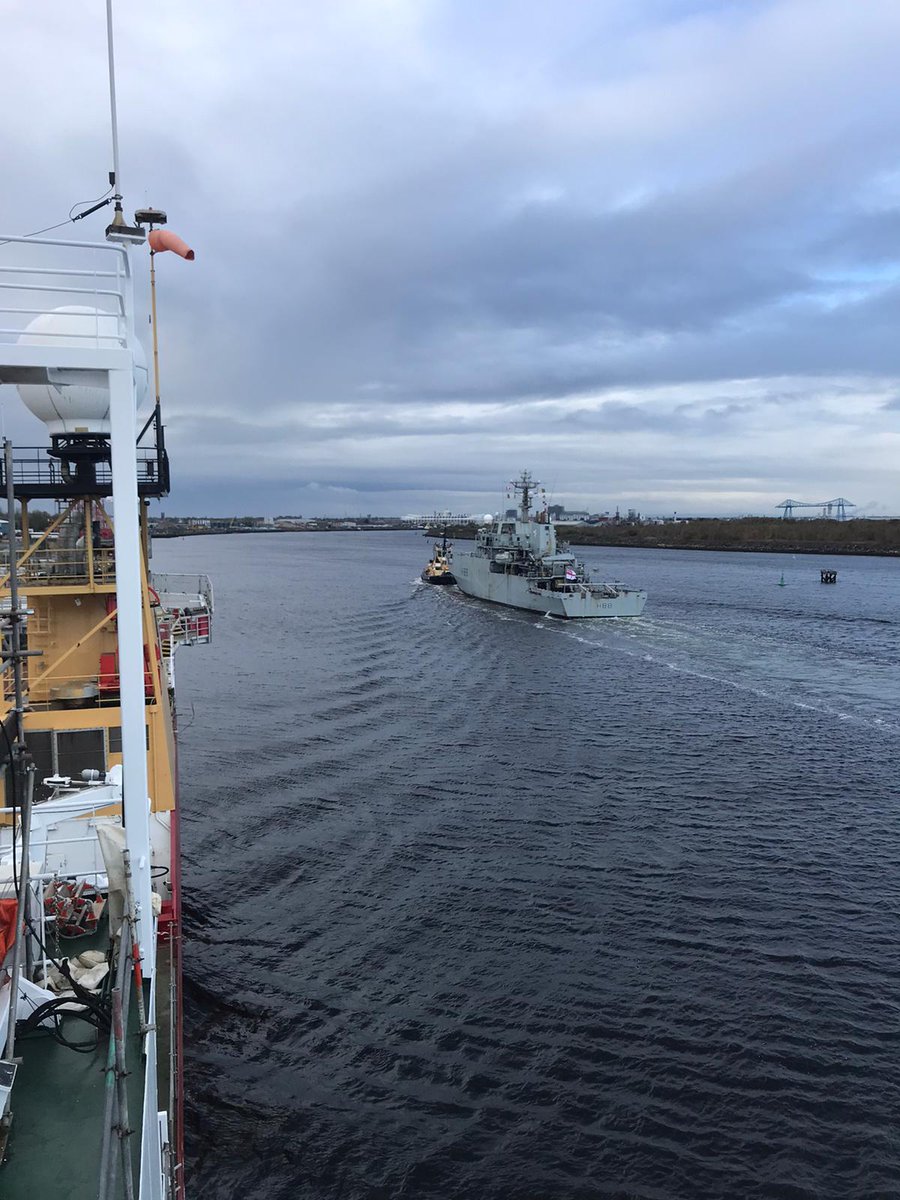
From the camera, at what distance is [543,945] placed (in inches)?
624

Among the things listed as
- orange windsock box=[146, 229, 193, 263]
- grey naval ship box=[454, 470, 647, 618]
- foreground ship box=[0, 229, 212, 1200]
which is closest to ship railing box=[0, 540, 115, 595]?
foreground ship box=[0, 229, 212, 1200]

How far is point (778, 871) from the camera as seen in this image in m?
18.6

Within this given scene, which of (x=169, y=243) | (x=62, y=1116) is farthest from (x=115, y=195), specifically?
(x=62, y=1116)

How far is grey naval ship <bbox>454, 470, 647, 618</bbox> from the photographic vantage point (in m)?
63.8

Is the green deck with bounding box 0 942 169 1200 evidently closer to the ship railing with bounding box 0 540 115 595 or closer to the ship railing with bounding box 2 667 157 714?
the ship railing with bounding box 2 667 157 714

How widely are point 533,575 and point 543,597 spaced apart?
259 inches

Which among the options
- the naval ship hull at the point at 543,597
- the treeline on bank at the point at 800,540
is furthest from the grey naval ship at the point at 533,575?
the treeline on bank at the point at 800,540

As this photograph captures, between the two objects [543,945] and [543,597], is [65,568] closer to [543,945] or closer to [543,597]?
[543,945]

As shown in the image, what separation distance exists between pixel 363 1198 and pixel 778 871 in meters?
12.0

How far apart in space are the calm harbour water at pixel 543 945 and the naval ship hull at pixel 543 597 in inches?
1076

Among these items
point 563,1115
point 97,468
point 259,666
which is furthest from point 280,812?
point 259,666

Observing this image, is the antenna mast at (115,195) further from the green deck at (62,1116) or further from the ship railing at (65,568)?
the ship railing at (65,568)

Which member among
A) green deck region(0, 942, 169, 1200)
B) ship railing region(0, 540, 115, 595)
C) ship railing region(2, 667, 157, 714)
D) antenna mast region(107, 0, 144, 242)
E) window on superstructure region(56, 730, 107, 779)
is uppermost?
antenna mast region(107, 0, 144, 242)

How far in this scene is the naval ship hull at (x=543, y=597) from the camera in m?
63.2
